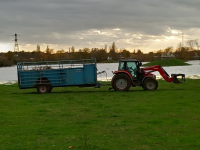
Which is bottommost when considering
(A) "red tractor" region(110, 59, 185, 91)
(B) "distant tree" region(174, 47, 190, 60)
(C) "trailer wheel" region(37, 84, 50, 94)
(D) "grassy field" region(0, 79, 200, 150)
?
(D) "grassy field" region(0, 79, 200, 150)

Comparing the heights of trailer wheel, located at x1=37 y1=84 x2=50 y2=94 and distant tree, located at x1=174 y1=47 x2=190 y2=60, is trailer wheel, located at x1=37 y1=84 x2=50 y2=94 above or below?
below

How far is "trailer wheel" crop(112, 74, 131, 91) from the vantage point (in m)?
23.1

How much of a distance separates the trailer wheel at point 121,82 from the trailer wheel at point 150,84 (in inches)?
49.0

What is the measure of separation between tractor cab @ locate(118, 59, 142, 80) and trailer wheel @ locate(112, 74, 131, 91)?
647 mm

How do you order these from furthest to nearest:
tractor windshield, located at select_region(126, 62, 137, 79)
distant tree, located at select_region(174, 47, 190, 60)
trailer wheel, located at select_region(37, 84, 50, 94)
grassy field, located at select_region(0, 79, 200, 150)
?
distant tree, located at select_region(174, 47, 190, 60) < trailer wheel, located at select_region(37, 84, 50, 94) < tractor windshield, located at select_region(126, 62, 137, 79) < grassy field, located at select_region(0, 79, 200, 150)

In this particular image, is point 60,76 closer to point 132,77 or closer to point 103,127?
point 132,77

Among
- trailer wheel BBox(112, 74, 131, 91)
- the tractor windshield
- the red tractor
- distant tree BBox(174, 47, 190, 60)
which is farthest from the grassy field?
distant tree BBox(174, 47, 190, 60)

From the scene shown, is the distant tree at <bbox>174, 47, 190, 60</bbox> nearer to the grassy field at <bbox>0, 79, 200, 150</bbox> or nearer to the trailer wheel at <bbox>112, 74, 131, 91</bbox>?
the trailer wheel at <bbox>112, 74, 131, 91</bbox>

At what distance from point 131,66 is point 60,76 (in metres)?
5.32

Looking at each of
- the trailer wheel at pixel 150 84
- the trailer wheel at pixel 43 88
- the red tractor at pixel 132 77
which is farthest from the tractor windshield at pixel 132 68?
the trailer wheel at pixel 43 88

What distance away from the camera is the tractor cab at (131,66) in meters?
Answer: 23.4

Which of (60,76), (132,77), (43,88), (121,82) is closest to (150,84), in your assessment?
(132,77)

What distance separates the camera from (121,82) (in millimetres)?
23375

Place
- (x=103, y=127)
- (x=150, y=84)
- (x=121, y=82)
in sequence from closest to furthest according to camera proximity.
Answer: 1. (x=103, y=127)
2. (x=121, y=82)
3. (x=150, y=84)
